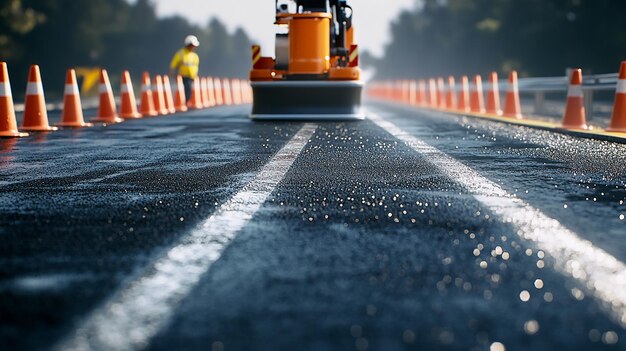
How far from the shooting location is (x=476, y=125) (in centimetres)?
1459

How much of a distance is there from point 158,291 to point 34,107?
404 inches

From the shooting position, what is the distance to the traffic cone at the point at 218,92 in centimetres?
3294

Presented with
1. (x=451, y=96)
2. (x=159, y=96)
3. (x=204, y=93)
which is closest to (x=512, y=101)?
(x=451, y=96)

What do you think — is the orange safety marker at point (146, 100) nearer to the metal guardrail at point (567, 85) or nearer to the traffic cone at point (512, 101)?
the traffic cone at point (512, 101)

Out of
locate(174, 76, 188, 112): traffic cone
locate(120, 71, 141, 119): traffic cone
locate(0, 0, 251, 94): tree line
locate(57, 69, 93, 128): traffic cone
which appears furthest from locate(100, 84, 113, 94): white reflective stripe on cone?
locate(0, 0, 251, 94): tree line

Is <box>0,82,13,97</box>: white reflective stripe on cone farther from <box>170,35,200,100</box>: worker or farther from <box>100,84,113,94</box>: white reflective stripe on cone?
<box>170,35,200,100</box>: worker

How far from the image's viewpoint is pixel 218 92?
33.6 meters

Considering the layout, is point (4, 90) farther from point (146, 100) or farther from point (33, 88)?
point (146, 100)

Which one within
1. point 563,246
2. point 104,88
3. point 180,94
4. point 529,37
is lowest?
point 563,246

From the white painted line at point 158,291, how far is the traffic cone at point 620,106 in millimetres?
7681

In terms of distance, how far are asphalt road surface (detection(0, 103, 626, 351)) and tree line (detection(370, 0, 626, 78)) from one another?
123ft

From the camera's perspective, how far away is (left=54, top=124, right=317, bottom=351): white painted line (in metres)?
2.65

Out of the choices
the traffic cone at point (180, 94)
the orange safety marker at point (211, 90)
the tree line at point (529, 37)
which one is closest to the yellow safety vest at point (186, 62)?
the traffic cone at point (180, 94)

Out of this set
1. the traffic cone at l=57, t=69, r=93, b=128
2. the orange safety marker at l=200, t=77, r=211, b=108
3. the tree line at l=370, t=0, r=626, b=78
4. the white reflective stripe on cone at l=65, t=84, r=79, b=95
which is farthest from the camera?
the tree line at l=370, t=0, r=626, b=78
